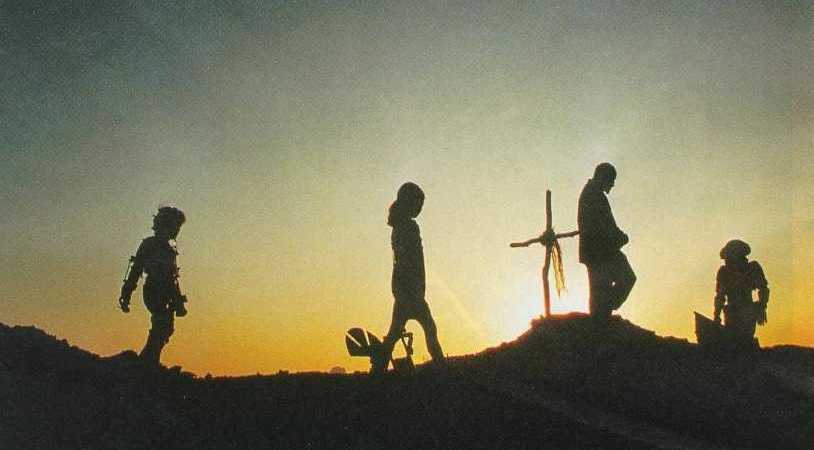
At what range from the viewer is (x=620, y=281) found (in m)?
11.0

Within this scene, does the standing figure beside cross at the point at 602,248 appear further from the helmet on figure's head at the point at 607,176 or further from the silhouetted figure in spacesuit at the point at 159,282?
the silhouetted figure in spacesuit at the point at 159,282

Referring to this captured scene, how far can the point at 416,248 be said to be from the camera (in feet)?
34.3

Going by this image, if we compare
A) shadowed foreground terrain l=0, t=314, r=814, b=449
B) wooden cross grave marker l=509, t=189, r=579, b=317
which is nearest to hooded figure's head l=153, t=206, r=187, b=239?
shadowed foreground terrain l=0, t=314, r=814, b=449

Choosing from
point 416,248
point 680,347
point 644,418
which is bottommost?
point 644,418

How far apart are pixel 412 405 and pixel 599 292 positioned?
4038 mm

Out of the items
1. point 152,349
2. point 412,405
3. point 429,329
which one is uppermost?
point 429,329

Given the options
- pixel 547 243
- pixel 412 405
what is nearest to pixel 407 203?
pixel 412 405

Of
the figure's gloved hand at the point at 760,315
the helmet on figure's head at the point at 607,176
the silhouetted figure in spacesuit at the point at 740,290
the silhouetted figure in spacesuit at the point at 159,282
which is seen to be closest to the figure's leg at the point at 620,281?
the helmet on figure's head at the point at 607,176

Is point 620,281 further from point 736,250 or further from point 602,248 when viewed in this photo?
point 736,250

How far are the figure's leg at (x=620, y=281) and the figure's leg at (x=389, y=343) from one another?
10.5 ft

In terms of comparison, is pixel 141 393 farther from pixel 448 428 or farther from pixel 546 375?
pixel 546 375

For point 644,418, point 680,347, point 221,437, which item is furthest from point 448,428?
point 680,347

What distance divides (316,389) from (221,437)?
2375 mm

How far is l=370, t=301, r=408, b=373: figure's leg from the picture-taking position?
10.0 metres
